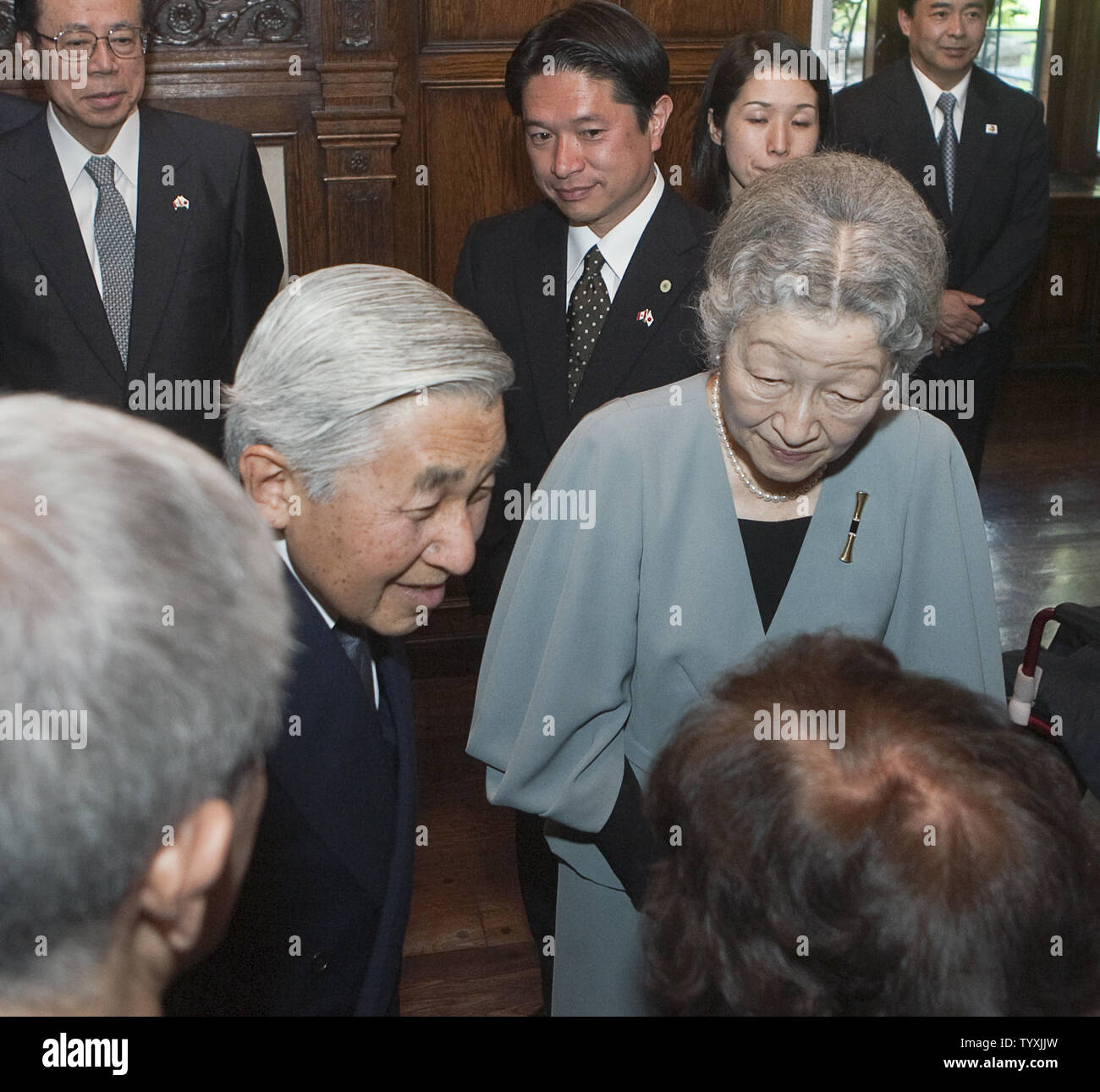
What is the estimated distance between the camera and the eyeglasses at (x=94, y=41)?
10.1ft

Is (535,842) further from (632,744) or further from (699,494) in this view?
(699,494)

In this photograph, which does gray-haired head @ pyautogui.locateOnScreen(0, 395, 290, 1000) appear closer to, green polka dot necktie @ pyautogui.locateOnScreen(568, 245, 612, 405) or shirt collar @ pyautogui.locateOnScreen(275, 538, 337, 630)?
shirt collar @ pyautogui.locateOnScreen(275, 538, 337, 630)

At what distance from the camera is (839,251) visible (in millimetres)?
1688

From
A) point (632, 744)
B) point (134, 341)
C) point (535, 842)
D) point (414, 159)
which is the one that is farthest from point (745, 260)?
point (414, 159)

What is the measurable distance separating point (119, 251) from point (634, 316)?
139 centimetres

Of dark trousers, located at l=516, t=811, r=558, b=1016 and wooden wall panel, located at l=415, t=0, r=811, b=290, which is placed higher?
wooden wall panel, located at l=415, t=0, r=811, b=290

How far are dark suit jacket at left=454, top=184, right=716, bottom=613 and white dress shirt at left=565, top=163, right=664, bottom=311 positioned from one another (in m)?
0.02

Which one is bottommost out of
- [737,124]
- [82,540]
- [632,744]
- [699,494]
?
[632,744]

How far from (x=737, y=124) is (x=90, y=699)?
2768 millimetres

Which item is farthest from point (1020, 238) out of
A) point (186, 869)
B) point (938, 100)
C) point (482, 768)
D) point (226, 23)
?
point (186, 869)

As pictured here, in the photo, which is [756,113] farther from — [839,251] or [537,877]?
[537,877]

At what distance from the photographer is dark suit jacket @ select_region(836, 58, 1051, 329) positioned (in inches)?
166

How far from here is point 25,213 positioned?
3266mm

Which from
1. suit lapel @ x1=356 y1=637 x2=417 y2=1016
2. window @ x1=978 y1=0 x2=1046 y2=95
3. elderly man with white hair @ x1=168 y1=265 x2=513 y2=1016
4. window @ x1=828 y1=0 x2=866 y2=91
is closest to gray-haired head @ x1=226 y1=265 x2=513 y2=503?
elderly man with white hair @ x1=168 y1=265 x2=513 y2=1016
